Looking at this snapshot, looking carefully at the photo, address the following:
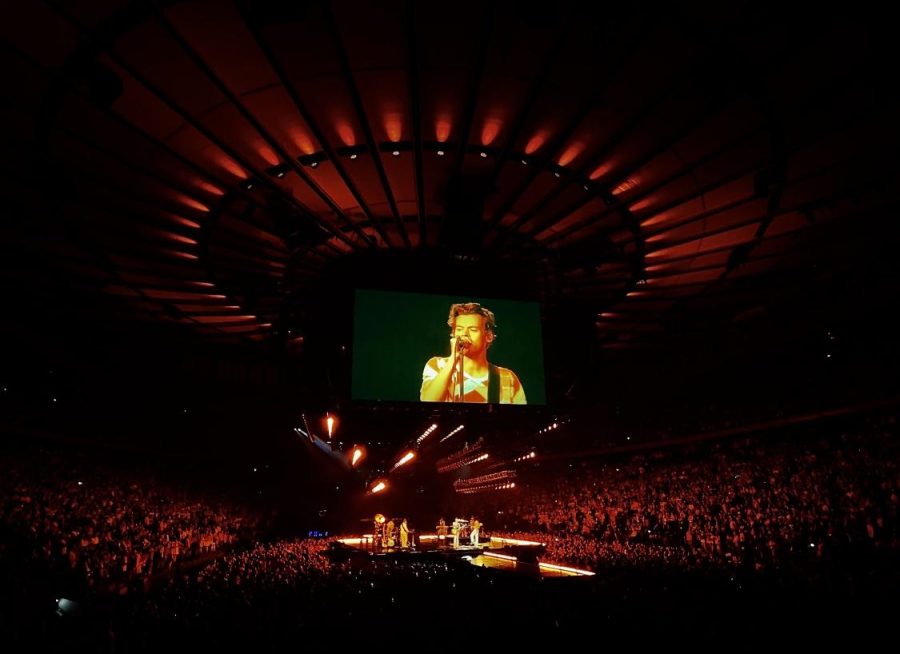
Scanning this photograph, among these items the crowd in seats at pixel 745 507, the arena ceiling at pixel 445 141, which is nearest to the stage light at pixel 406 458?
the crowd in seats at pixel 745 507

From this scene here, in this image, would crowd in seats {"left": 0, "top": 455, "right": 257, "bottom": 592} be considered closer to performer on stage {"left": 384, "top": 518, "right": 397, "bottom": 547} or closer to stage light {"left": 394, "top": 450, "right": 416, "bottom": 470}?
performer on stage {"left": 384, "top": 518, "right": 397, "bottom": 547}

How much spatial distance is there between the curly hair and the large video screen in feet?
0.08

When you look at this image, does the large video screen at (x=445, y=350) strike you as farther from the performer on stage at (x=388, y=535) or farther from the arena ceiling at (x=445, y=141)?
the performer on stage at (x=388, y=535)

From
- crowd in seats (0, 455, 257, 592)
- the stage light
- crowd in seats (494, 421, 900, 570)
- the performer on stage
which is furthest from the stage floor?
the stage light

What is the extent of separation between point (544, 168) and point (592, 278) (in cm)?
520

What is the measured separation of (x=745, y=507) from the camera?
16.7 m

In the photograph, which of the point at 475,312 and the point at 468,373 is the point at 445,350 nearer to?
the point at 468,373

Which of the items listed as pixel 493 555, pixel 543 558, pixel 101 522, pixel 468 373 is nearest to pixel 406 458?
pixel 493 555

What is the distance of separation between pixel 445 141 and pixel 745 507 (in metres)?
14.5

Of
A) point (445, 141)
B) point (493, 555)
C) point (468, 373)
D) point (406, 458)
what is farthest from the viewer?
point (406, 458)

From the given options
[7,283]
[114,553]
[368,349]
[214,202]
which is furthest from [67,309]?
[368,349]

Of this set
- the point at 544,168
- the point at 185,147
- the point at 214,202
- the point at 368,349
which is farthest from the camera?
the point at 368,349

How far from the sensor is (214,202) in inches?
427

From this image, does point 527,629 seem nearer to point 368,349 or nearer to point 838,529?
point 368,349
